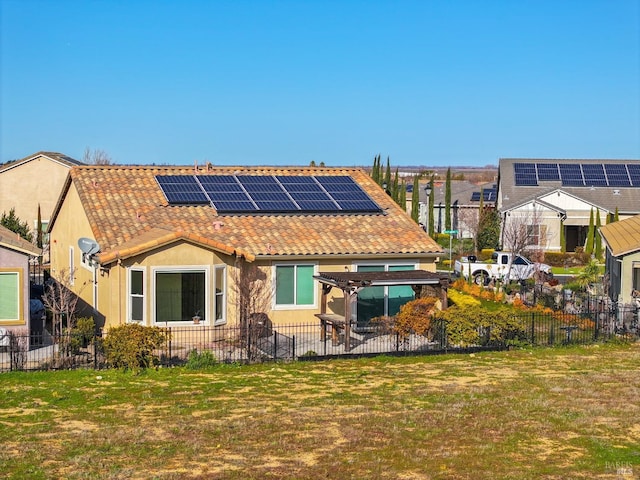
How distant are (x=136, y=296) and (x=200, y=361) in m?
4.41

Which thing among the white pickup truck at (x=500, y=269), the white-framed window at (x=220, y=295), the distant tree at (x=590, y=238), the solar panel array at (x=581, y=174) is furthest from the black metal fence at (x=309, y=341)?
the solar panel array at (x=581, y=174)

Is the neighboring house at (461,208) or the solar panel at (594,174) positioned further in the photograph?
the neighboring house at (461,208)

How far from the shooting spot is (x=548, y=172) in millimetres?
65688

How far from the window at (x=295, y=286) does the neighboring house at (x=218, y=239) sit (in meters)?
0.03

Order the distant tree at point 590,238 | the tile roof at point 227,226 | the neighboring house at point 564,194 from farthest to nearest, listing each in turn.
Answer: the neighboring house at point 564,194, the distant tree at point 590,238, the tile roof at point 227,226

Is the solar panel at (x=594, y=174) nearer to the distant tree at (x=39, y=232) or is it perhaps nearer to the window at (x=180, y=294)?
the distant tree at (x=39, y=232)

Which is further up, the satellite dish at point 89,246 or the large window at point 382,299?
the satellite dish at point 89,246

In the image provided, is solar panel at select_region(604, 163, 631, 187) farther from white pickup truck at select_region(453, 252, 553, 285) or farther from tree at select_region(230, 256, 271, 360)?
tree at select_region(230, 256, 271, 360)

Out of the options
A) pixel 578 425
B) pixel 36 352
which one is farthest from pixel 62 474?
pixel 36 352

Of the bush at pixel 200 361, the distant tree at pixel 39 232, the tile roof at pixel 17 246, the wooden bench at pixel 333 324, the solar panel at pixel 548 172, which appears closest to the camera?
the bush at pixel 200 361

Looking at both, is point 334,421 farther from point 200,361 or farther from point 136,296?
point 136,296

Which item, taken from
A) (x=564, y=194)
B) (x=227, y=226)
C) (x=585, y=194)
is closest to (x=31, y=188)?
(x=227, y=226)

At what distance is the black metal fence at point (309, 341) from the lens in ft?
80.6

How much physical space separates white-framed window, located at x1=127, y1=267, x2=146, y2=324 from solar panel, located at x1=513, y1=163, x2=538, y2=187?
137ft
